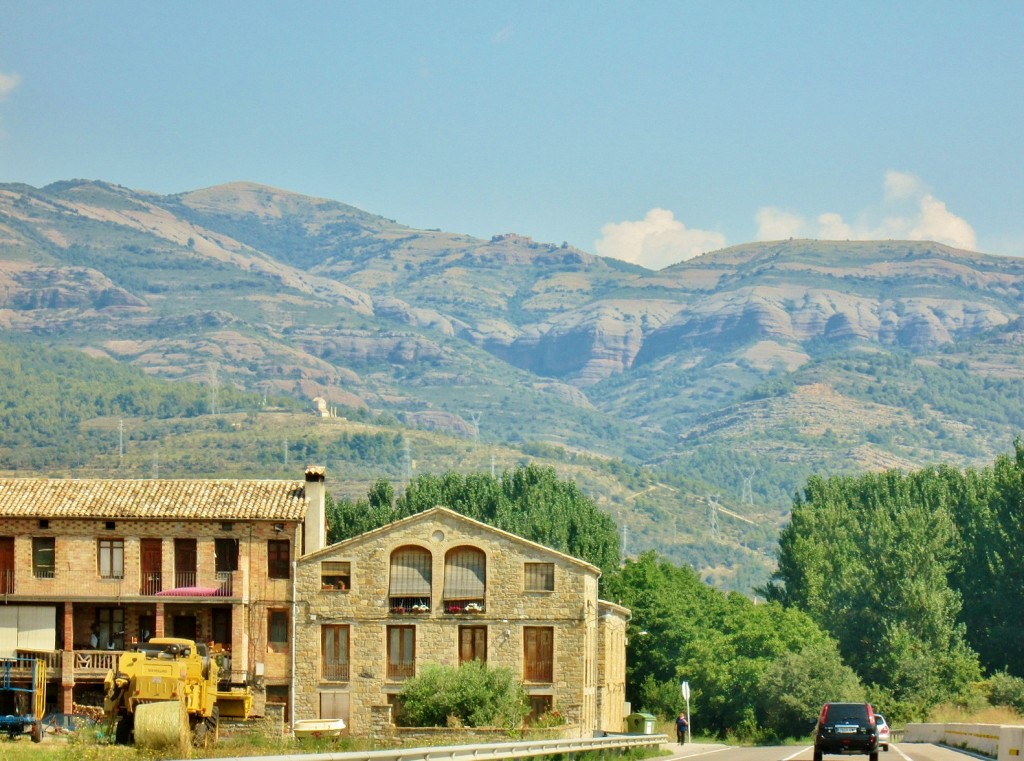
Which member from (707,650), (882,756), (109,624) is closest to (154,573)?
(109,624)

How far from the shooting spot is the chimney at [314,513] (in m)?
78.5

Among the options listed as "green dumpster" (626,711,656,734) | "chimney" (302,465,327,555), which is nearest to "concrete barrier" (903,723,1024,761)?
"green dumpster" (626,711,656,734)

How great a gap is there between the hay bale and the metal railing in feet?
23.6

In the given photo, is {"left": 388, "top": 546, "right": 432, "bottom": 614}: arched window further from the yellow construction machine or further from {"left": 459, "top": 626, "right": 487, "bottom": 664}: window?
the yellow construction machine

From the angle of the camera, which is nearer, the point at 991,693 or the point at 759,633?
the point at 991,693

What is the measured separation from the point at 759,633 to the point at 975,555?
21277 millimetres

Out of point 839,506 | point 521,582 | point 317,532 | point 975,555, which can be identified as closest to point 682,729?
point 521,582

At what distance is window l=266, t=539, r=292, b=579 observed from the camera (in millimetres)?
76375

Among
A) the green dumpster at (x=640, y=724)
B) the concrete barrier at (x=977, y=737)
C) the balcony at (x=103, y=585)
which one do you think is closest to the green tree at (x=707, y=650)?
the green dumpster at (x=640, y=724)

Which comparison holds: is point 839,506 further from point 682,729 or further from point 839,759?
point 839,759

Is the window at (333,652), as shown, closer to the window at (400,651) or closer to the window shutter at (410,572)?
the window at (400,651)

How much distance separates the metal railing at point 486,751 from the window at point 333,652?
20.9 meters

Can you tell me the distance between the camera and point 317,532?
78.9m

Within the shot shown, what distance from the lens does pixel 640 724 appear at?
81812 millimetres
